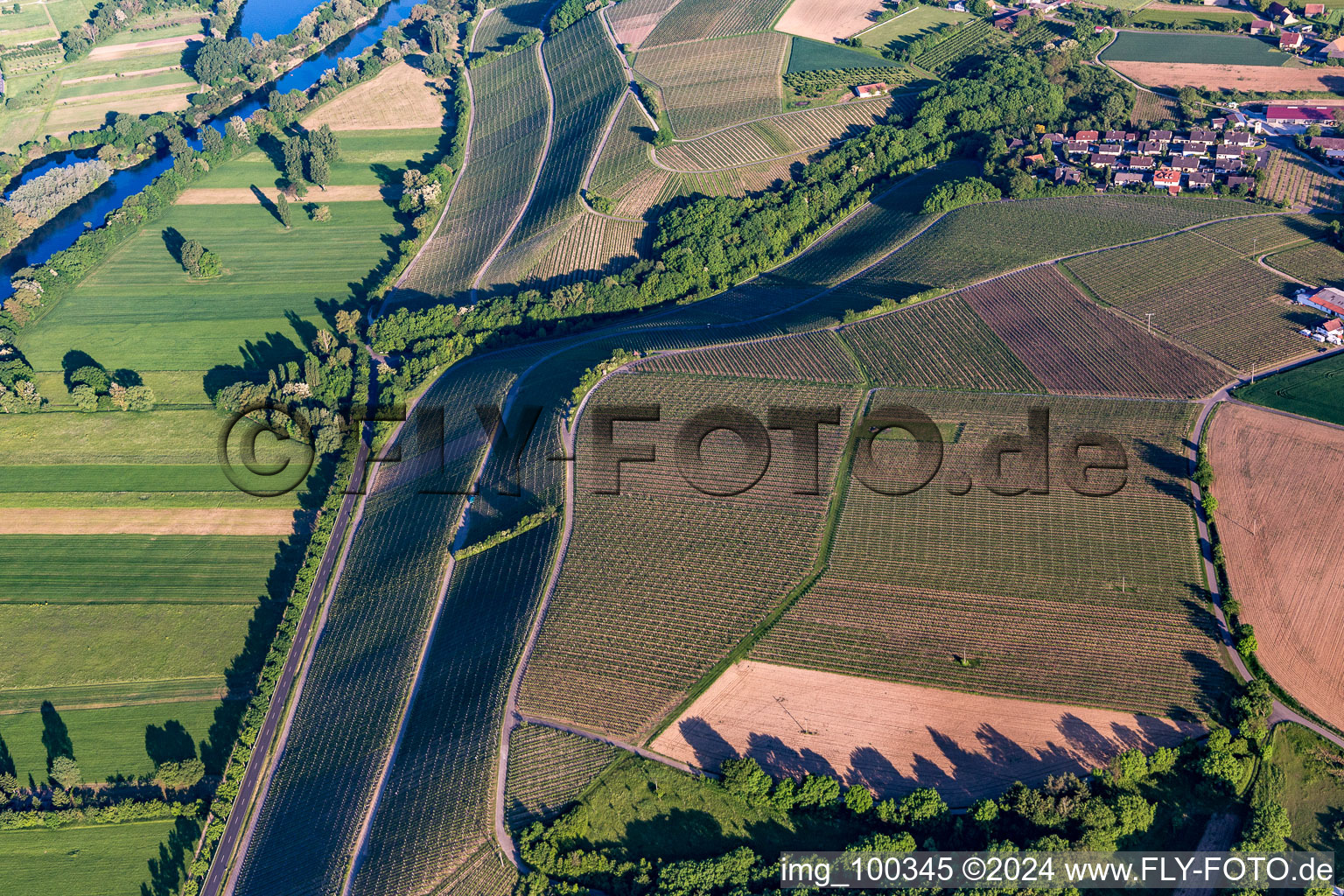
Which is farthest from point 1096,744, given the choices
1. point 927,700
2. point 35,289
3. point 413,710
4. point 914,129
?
point 35,289

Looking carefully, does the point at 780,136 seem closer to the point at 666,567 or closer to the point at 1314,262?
the point at 1314,262

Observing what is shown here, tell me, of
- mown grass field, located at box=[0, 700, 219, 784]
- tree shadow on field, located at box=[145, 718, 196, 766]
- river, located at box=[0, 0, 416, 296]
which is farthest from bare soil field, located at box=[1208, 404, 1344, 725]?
river, located at box=[0, 0, 416, 296]

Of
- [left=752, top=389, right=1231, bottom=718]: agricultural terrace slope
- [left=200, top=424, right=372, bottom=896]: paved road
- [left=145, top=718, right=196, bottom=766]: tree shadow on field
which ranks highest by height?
[left=752, top=389, right=1231, bottom=718]: agricultural terrace slope

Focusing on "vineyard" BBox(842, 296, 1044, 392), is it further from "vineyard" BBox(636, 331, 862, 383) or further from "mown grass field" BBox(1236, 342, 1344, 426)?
"mown grass field" BBox(1236, 342, 1344, 426)

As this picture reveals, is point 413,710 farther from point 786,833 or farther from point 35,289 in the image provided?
point 35,289

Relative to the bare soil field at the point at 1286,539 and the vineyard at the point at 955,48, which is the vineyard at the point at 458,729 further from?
the vineyard at the point at 955,48

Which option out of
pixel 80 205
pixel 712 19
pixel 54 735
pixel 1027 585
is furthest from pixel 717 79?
pixel 54 735

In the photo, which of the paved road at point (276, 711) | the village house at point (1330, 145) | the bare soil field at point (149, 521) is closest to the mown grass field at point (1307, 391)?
the village house at point (1330, 145)
